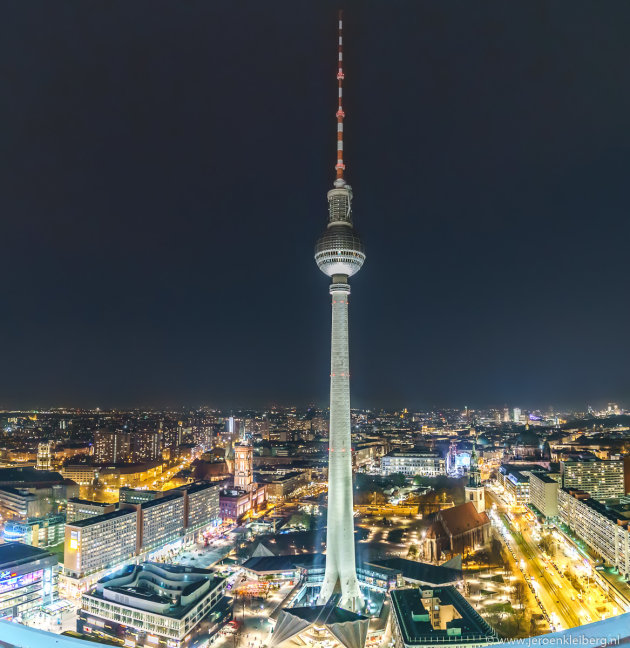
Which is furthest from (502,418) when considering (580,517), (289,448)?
(580,517)

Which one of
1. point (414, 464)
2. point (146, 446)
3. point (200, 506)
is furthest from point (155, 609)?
point (146, 446)

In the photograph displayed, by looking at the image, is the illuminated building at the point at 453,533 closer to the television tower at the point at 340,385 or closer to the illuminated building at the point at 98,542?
the television tower at the point at 340,385

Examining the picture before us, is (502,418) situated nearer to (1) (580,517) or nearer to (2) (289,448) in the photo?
(2) (289,448)

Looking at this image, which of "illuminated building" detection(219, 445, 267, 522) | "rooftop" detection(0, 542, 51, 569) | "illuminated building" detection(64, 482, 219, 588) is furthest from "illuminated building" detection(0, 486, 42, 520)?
"rooftop" detection(0, 542, 51, 569)

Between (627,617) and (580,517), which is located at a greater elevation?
(627,617)

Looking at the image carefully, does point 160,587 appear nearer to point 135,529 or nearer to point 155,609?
point 155,609

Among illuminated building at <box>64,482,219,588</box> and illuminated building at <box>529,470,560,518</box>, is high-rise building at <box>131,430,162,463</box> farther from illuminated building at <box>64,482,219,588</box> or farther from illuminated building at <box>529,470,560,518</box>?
illuminated building at <box>529,470,560,518</box>

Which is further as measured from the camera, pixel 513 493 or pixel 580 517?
pixel 513 493

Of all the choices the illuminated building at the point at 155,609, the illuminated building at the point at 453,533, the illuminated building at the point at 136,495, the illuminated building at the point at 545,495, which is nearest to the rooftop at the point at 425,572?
the illuminated building at the point at 453,533
